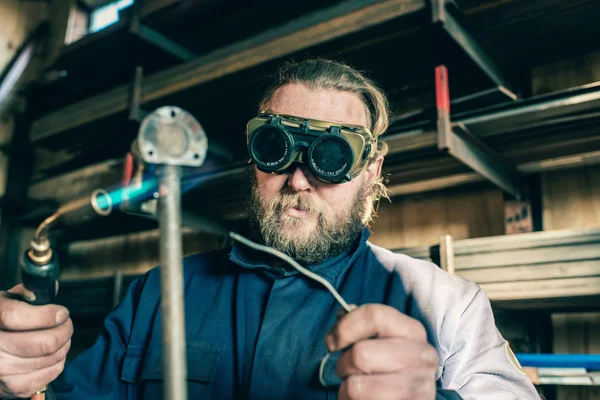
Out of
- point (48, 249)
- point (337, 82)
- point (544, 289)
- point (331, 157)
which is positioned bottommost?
point (48, 249)

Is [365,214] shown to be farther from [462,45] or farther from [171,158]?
[171,158]

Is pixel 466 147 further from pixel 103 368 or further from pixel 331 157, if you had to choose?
pixel 103 368

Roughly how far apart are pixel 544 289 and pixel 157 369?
4.20 ft

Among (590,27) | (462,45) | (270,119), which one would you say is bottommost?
(270,119)

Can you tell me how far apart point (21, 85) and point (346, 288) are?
148 inches

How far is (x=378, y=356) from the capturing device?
660 mm

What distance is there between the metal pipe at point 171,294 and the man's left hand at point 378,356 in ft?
0.89

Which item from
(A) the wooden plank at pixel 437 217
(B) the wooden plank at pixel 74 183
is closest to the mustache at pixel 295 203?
(A) the wooden plank at pixel 437 217

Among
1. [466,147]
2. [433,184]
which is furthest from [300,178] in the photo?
[433,184]

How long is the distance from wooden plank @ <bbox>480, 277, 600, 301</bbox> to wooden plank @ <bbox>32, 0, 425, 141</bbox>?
1.01 m

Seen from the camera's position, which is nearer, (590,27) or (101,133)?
(590,27)

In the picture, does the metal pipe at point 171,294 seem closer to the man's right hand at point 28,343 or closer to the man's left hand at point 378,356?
the man's left hand at point 378,356

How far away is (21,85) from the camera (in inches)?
160

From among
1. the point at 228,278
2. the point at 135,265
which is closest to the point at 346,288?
the point at 228,278
